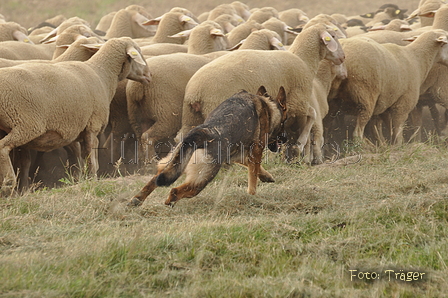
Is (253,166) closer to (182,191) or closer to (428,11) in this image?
(182,191)

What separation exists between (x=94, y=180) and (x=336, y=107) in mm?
4236

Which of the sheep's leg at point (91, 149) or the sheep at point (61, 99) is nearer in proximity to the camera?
the sheep at point (61, 99)

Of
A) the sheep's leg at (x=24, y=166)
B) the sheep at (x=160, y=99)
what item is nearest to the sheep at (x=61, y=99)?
the sheep at (x=160, y=99)

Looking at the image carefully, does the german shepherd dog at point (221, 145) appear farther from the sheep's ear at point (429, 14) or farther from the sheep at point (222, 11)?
the sheep at point (222, 11)

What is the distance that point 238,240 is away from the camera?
387 centimetres

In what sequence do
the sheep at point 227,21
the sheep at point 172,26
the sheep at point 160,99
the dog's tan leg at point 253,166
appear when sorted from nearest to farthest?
the dog's tan leg at point 253,166
the sheep at point 160,99
the sheep at point 172,26
the sheep at point 227,21

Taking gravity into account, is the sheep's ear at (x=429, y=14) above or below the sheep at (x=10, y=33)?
below

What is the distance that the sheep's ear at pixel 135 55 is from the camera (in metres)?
7.11

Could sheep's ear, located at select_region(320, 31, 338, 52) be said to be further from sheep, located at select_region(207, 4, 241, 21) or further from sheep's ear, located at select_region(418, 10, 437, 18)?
sheep, located at select_region(207, 4, 241, 21)

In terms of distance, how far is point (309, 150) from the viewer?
7.84 meters

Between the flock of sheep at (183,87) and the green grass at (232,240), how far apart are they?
1005 millimetres

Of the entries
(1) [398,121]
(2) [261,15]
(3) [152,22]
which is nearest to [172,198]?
(1) [398,121]

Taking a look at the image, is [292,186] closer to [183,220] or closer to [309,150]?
[183,220]

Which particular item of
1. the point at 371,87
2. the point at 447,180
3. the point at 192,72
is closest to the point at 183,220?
the point at 447,180
